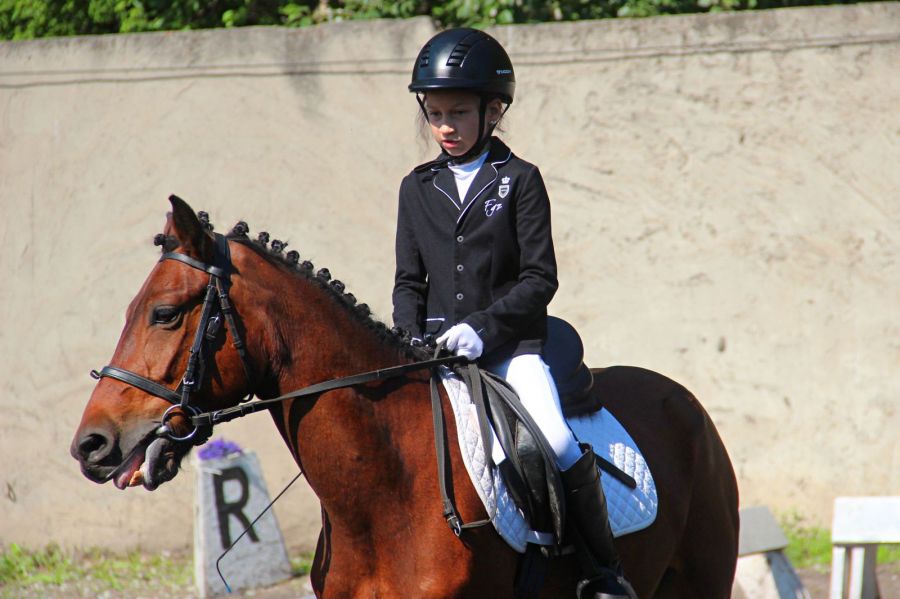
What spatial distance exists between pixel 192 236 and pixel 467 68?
108 cm

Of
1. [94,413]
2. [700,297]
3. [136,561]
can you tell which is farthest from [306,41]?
[94,413]

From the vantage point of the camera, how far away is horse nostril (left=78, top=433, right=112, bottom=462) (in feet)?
9.71

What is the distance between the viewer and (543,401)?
3496 mm

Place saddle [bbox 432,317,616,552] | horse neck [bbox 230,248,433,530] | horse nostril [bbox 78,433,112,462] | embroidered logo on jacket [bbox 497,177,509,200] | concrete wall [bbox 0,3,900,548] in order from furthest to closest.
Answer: concrete wall [bbox 0,3,900,548] → embroidered logo on jacket [bbox 497,177,509,200] → saddle [bbox 432,317,616,552] → horse neck [bbox 230,248,433,530] → horse nostril [bbox 78,433,112,462]

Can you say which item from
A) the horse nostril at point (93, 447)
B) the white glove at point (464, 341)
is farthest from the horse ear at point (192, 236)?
the white glove at point (464, 341)

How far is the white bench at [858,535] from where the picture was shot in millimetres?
5250

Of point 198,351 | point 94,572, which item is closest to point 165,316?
point 198,351

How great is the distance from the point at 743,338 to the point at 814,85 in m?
1.64

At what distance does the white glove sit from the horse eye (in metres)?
0.84

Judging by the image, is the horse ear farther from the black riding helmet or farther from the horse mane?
the black riding helmet

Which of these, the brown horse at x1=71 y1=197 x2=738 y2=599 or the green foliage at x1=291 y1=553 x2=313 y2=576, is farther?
the green foliage at x1=291 y1=553 x2=313 y2=576

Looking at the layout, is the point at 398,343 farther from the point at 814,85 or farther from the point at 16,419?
the point at 16,419

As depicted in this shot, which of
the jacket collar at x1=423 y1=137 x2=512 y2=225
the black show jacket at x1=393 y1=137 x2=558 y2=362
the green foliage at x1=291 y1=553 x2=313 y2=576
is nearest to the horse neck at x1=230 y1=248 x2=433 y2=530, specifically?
the black show jacket at x1=393 y1=137 x2=558 y2=362

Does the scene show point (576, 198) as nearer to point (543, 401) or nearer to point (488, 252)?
point (488, 252)
